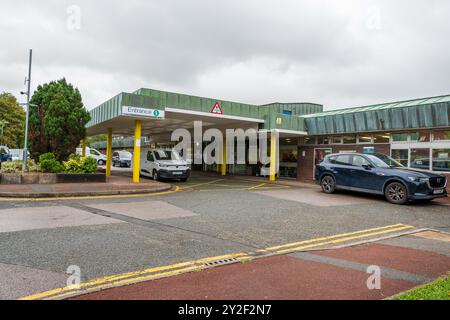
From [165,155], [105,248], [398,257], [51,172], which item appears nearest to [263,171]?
[165,155]

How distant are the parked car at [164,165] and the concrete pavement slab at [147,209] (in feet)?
21.5

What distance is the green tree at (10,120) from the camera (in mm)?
48150

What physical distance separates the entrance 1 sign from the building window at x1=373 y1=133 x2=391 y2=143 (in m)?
11.3

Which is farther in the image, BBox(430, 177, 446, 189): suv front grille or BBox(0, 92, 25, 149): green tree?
BBox(0, 92, 25, 149): green tree

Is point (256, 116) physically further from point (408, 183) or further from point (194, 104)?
point (408, 183)

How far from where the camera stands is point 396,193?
1007cm

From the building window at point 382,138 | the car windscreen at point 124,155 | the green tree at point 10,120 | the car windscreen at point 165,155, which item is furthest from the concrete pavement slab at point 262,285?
the green tree at point 10,120

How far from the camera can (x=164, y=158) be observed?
54.9 ft

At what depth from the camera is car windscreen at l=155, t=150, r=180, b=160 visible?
16.8 m

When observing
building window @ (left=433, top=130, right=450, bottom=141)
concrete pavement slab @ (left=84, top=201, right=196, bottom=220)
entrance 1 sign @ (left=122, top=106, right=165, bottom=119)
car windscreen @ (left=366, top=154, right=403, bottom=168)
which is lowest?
concrete pavement slab @ (left=84, top=201, right=196, bottom=220)

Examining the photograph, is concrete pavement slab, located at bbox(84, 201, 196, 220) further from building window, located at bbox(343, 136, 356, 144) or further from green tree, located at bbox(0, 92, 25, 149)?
green tree, located at bbox(0, 92, 25, 149)

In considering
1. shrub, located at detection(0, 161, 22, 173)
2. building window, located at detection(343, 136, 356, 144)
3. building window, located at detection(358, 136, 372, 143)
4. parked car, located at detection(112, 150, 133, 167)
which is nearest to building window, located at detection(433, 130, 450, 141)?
building window, located at detection(358, 136, 372, 143)

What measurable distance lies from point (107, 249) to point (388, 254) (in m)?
4.40
